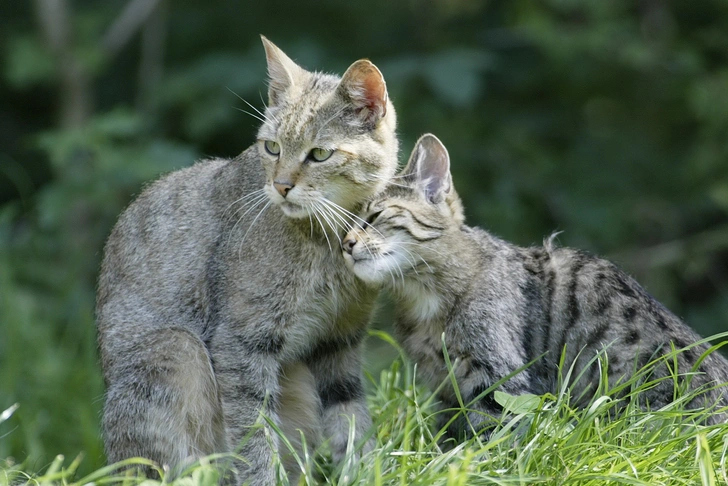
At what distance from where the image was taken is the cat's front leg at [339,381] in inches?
181

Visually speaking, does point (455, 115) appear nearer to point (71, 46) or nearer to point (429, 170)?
point (71, 46)

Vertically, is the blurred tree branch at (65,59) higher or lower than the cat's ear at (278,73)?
lower

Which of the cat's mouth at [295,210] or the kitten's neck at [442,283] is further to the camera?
the kitten's neck at [442,283]

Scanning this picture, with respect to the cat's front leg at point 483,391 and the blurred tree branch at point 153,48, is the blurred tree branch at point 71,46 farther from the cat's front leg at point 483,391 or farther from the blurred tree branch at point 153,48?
the cat's front leg at point 483,391

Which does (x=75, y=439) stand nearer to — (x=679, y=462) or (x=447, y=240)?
(x=447, y=240)

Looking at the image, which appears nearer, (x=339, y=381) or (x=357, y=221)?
(x=357, y=221)

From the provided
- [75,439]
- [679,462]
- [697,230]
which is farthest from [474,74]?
[679,462]

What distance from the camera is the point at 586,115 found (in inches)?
352

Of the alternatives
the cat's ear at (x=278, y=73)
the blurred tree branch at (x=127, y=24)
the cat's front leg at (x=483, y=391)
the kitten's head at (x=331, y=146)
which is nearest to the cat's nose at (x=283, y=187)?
the kitten's head at (x=331, y=146)

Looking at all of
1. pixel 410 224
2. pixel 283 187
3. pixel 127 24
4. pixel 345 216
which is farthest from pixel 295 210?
pixel 127 24

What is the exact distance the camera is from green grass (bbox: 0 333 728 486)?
3.25 m

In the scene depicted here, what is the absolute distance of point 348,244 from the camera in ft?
13.5

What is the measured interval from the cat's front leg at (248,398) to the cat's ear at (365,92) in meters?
1.20

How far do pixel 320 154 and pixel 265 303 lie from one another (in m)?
0.72
